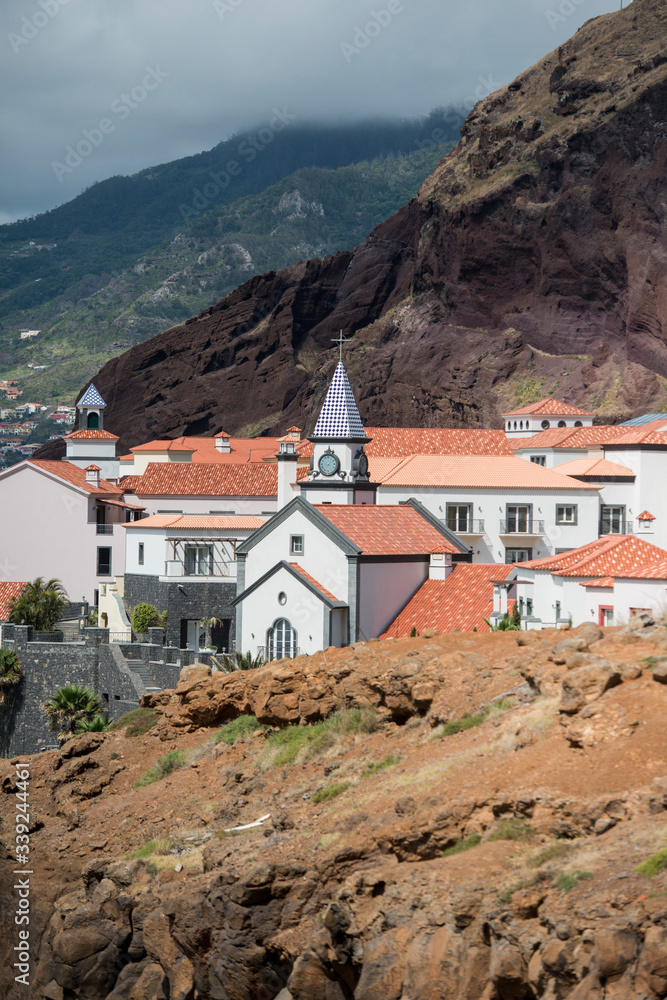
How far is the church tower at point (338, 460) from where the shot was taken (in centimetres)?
4956

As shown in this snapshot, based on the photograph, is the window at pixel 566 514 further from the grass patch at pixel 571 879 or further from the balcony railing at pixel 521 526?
the grass patch at pixel 571 879

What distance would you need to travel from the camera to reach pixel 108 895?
64.8ft

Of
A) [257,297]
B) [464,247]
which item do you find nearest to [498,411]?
[464,247]

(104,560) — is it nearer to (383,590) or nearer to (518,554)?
(518,554)

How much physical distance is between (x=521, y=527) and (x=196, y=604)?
52.9ft

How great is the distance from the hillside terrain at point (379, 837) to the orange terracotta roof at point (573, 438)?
45421 millimetres

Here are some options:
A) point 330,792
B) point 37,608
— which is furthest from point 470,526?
point 330,792

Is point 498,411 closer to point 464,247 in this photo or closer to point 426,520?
point 464,247

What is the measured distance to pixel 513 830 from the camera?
14.0 m

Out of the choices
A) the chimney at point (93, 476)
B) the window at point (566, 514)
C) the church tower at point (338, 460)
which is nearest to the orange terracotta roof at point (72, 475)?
the chimney at point (93, 476)

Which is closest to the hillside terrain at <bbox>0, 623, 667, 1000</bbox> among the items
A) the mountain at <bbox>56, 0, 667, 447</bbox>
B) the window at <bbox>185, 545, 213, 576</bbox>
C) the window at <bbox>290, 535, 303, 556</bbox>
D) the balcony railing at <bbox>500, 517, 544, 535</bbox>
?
the window at <bbox>290, 535, 303, 556</bbox>

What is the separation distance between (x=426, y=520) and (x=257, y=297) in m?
109

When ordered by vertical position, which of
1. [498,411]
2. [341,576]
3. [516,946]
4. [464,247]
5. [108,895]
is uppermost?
[464,247]

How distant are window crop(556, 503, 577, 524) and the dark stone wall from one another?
53.2ft
